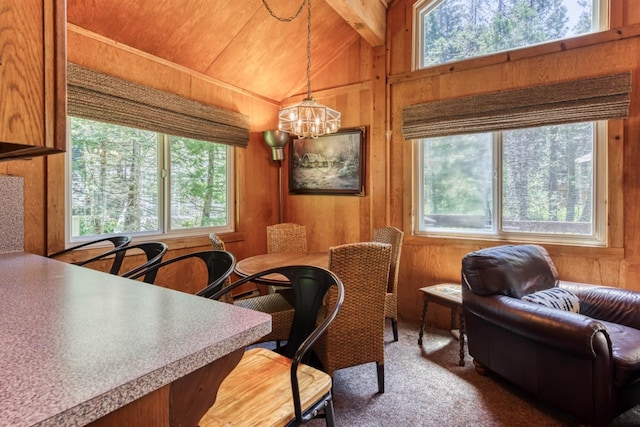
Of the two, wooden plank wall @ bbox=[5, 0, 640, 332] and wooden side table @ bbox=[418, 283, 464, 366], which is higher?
wooden plank wall @ bbox=[5, 0, 640, 332]

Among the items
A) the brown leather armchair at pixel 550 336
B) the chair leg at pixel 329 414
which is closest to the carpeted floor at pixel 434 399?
the brown leather armchair at pixel 550 336

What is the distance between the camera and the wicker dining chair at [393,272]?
8.83 ft

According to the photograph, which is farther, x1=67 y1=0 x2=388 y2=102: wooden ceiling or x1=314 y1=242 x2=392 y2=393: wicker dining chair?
x1=67 y1=0 x2=388 y2=102: wooden ceiling

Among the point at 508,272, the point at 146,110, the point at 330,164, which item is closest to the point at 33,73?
the point at 146,110

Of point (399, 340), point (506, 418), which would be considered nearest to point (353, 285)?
point (506, 418)

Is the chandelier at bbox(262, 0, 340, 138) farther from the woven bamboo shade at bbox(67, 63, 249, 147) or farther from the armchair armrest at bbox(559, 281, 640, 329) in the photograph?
the armchair armrest at bbox(559, 281, 640, 329)

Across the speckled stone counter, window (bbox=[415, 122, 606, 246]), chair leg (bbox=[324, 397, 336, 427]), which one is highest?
window (bbox=[415, 122, 606, 246])

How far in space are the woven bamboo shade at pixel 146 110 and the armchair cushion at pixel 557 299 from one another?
2967mm

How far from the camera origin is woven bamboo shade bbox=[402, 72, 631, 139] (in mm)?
2469

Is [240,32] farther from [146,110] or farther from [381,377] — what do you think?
[381,377]

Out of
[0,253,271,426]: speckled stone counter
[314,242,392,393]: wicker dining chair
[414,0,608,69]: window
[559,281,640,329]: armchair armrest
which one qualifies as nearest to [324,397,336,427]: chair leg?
[0,253,271,426]: speckled stone counter

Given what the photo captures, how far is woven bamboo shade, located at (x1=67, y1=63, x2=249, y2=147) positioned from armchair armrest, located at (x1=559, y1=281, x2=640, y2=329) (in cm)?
327

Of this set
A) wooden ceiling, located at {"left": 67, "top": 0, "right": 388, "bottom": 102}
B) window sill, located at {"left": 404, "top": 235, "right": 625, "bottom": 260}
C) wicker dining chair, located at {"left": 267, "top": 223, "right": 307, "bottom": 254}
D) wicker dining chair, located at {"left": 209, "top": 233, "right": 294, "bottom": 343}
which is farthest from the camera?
wicker dining chair, located at {"left": 267, "top": 223, "right": 307, "bottom": 254}

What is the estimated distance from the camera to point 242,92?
360cm
